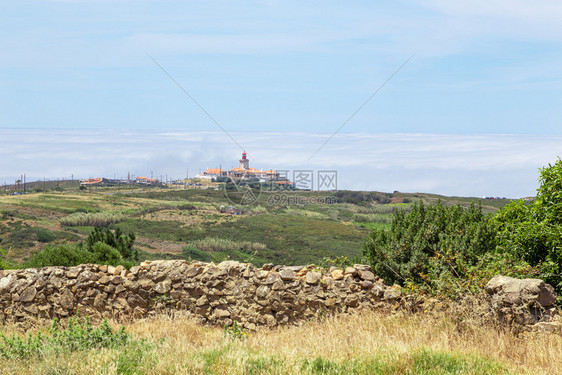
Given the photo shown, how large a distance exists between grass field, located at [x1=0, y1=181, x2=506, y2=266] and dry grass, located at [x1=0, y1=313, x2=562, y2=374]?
20082 millimetres

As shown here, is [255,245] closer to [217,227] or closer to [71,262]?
[217,227]

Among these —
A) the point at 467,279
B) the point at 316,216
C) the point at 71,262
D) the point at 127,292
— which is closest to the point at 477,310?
the point at 467,279

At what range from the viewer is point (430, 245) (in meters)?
9.73

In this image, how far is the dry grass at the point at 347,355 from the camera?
533 centimetres

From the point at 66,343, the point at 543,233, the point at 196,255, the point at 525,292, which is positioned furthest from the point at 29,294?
the point at 196,255

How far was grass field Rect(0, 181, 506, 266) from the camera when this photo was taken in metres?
35.2

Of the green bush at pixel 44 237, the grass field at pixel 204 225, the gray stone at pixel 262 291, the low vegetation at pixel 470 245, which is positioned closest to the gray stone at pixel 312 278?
the gray stone at pixel 262 291

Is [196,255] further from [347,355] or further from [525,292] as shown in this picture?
[347,355]

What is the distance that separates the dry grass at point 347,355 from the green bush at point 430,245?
1645mm

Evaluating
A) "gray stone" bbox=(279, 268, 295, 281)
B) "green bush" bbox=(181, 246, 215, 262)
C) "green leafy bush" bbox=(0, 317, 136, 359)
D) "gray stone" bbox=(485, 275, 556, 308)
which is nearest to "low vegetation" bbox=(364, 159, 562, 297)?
"gray stone" bbox=(485, 275, 556, 308)

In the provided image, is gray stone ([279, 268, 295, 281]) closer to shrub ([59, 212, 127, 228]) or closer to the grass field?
the grass field

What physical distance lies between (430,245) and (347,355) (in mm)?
4503

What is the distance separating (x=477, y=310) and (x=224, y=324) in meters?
4.43

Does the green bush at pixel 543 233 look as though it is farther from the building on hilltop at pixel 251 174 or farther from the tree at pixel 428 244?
the building on hilltop at pixel 251 174
